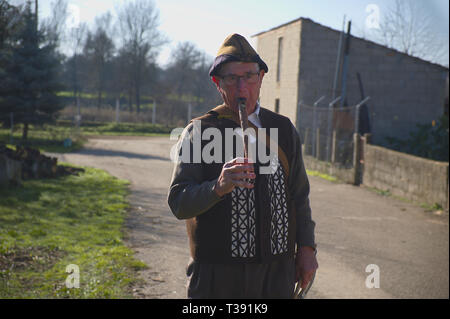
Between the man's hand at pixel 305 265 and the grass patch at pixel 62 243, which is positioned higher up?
the man's hand at pixel 305 265

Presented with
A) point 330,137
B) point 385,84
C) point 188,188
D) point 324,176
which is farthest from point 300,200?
point 385,84

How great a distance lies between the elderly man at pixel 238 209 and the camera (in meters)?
2.29

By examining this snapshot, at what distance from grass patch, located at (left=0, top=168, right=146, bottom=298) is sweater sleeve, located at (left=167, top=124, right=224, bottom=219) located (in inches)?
127

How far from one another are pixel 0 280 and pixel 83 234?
249 centimetres

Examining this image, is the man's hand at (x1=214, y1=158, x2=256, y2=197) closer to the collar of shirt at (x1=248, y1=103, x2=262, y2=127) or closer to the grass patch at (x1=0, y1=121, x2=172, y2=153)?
the collar of shirt at (x1=248, y1=103, x2=262, y2=127)

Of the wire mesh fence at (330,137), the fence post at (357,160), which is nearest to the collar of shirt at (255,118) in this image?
the fence post at (357,160)

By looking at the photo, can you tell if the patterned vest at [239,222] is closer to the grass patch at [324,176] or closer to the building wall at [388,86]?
the grass patch at [324,176]

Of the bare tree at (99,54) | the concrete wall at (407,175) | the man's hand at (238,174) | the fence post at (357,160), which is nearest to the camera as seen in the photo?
the man's hand at (238,174)

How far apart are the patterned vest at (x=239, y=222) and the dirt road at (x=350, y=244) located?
10.5 ft

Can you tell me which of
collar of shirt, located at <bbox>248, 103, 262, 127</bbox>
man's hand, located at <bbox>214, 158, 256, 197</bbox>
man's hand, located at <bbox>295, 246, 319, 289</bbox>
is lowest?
man's hand, located at <bbox>295, 246, 319, 289</bbox>

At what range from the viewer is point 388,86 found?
21.1 metres

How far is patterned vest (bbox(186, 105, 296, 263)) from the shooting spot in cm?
233

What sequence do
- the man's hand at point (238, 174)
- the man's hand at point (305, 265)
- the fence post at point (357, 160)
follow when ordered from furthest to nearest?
the fence post at point (357, 160) < the man's hand at point (305, 265) < the man's hand at point (238, 174)

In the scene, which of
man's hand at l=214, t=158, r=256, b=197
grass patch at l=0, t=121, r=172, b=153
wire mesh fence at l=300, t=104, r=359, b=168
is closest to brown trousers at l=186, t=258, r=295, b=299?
man's hand at l=214, t=158, r=256, b=197
